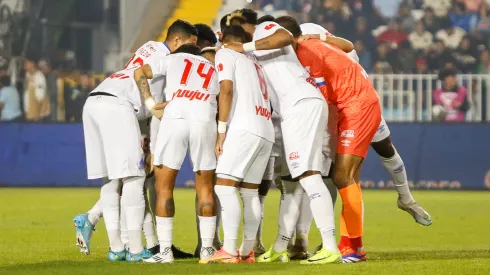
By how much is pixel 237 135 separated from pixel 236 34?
100cm

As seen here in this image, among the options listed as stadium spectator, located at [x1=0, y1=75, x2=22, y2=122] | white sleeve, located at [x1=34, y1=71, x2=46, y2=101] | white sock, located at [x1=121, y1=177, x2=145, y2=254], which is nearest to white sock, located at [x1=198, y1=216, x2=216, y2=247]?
white sock, located at [x1=121, y1=177, x2=145, y2=254]

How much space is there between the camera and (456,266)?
9.93 meters

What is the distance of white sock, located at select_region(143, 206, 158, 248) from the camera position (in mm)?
11344

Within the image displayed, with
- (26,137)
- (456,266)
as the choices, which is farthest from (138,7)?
(456,266)

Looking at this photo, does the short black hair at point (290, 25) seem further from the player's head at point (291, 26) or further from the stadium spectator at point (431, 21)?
the stadium spectator at point (431, 21)

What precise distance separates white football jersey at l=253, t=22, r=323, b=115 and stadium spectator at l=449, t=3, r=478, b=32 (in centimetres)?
1549

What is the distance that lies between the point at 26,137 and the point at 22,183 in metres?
0.92

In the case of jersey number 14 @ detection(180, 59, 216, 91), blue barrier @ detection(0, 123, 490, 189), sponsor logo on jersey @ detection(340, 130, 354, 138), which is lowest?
blue barrier @ detection(0, 123, 490, 189)

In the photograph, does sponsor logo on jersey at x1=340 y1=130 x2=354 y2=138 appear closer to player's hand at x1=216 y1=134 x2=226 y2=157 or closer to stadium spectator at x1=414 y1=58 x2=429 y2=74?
player's hand at x1=216 y1=134 x2=226 y2=157

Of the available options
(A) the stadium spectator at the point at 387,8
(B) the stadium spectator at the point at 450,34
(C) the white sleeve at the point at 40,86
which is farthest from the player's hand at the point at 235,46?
(B) the stadium spectator at the point at 450,34

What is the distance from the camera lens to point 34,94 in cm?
2391

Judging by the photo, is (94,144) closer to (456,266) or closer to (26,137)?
(456,266)

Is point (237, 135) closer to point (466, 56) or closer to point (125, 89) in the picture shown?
point (125, 89)

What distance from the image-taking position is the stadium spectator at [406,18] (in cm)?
2544
